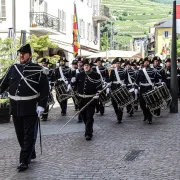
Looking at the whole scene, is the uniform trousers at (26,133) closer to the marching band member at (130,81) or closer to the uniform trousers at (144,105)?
the uniform trousers at (144,105)

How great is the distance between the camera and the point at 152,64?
51.6 feet

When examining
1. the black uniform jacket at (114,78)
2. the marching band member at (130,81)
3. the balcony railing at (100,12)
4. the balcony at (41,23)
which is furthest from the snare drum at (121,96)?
the balcony railing at (100,12)

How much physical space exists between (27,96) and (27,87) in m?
0.16

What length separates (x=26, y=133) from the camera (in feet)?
27.6

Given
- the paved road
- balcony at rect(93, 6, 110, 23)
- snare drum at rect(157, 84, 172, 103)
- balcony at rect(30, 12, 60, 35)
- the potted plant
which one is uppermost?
balcony at rect(93, 6, 110, 23)

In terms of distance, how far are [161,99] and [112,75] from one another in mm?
1753

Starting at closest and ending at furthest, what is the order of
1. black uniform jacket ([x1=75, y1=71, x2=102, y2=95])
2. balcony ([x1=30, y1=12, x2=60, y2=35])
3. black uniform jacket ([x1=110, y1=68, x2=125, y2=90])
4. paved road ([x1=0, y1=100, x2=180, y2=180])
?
paved road ([x1=0, y1=100, x2=180, y2=180]), black uniform jacket ([x1=75, y1=71, x2=102, y2=95]), black uniform jacket ([x1=110, y1=68, x2=125, y2=90]), balcony ([x1=30, y1=12, x2=60, y2=35])

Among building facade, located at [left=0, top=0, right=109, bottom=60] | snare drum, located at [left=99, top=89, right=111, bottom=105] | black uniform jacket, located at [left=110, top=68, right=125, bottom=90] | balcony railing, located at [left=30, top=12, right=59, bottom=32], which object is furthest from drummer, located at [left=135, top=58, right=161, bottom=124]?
balcony railing, located at [left=30, top=12, right=59, bottom=32]

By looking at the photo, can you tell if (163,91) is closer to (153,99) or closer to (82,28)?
(153,99)

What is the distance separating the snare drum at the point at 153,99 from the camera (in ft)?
46.4

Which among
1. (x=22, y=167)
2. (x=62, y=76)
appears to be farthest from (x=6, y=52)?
(x=22, y=167)

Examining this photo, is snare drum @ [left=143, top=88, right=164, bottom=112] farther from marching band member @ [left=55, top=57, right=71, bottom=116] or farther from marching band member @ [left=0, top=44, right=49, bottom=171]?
marching band member @ [left=0, top=44, right=49, bottom=171]

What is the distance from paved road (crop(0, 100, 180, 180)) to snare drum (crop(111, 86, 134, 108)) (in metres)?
0.68

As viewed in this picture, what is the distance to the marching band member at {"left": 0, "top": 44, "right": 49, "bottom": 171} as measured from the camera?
27.6 ft
